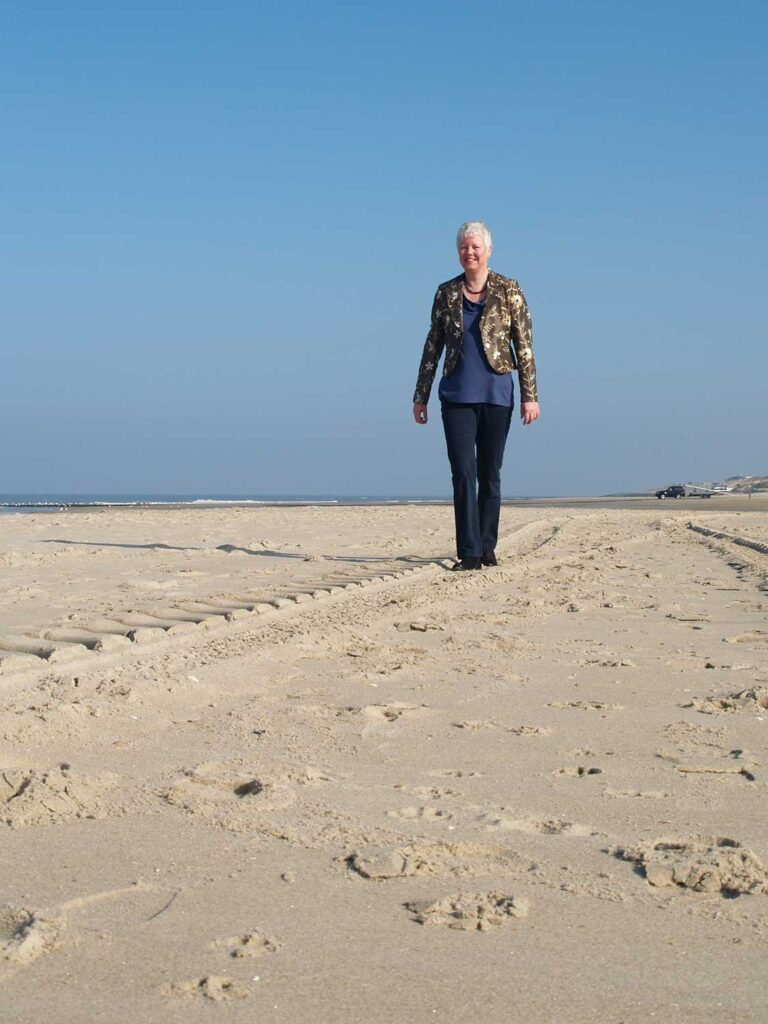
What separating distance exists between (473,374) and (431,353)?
15.4 inches

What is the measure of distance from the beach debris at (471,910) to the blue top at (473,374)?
205 inches

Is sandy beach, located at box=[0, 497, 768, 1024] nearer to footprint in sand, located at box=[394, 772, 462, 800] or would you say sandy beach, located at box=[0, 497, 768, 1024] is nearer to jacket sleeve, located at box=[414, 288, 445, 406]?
footprint in sand, located at box=[394, 772, 462, 800]

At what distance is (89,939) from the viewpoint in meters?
1.62

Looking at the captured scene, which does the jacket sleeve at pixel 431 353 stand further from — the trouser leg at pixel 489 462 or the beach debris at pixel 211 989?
the beach debris at pixel 211 989

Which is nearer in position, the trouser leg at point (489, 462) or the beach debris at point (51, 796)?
the beach debris at point (51, 796)

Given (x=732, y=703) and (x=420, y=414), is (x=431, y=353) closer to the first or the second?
(x=420, y=414)

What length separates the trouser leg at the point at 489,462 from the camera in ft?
22.6

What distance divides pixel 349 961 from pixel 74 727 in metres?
1.44

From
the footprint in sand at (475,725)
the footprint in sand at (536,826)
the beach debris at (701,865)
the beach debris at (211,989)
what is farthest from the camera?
the footprint in sand at (475,725)

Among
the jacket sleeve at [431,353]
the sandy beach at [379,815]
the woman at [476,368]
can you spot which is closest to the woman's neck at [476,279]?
the woman at [476,368]

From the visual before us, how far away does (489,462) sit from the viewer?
6965mm

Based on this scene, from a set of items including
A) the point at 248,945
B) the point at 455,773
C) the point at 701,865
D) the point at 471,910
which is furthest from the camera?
the point at 455,773

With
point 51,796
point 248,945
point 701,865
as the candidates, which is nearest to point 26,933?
point 248,945

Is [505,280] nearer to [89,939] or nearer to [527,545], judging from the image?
[527,545]
